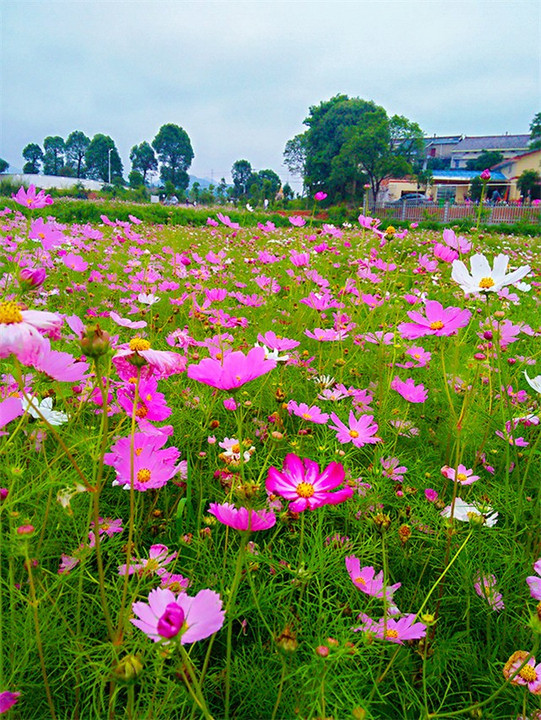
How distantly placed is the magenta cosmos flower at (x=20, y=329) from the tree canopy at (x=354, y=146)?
22.8 metres

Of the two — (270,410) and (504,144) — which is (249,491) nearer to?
(270,410)

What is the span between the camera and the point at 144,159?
158ft

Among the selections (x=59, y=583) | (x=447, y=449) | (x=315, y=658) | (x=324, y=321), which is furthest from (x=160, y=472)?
(x=324, y=321)

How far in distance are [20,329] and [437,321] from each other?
55cm

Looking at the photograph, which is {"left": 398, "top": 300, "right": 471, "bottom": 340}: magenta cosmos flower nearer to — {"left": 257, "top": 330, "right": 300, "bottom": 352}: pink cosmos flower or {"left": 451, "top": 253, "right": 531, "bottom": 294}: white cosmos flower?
{"left": 451, "top": 253, "right": 531, "bottom": 294}: white cosmos flower

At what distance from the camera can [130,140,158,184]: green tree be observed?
1891 inches

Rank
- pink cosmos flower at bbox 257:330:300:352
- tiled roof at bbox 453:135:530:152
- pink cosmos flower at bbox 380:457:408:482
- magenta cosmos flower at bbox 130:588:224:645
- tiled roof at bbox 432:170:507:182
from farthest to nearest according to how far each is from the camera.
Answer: tiled roof at bbox 453:135:530:152
tiled roof at bbox 432:170:507:182
pink cosmos flower at bbox 257:330:300:352
pink cosmos flower at bbox 380:457:408:482
magenta cosmos flower at bbox 130:588:224:645

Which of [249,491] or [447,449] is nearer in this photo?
[249,491]

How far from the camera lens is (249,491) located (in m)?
0.37

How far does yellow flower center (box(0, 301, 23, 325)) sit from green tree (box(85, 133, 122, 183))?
48.7m

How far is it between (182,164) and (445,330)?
51492mm

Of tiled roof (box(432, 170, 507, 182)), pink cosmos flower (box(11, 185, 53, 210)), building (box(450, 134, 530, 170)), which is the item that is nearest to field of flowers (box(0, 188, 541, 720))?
pink cosmos flower (box(11, 185, 53, 210))

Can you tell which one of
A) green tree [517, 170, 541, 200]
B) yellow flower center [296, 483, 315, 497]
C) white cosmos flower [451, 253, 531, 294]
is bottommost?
yellow flower center [296, 483, 315, 497]

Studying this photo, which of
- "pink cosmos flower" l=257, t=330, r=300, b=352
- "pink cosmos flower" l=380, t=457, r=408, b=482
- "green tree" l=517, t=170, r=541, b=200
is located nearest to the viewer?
"pink cosmos flower" l=380, t=457, r=408, b=482
